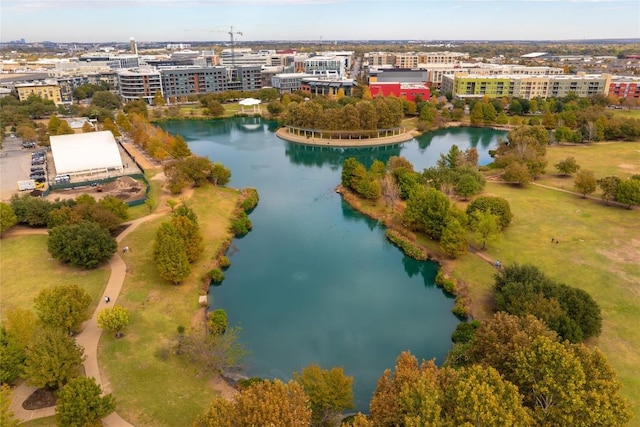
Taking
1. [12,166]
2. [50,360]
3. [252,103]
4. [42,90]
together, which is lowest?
[50,360]

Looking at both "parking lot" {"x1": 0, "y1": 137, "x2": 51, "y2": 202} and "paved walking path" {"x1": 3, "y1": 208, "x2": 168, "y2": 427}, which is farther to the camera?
"parking lot" {"x1": 0, "y1": 137, "x2": 51, "y2": 202}

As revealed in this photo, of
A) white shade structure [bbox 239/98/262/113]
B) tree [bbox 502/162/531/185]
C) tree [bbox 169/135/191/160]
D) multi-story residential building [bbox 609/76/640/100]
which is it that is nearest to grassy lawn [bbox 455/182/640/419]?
tree [bbox 502/162/531/185]

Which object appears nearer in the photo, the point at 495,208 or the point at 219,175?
the point at 495,208

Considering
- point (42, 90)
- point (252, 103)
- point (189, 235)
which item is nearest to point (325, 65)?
point (252, 103)

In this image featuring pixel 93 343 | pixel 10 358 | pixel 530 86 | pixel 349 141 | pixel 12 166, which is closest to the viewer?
pixel 10 358

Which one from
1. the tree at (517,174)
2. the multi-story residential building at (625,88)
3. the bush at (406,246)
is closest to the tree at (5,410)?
the bush at (406,246)

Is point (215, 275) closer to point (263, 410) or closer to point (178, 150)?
point (263, 410)

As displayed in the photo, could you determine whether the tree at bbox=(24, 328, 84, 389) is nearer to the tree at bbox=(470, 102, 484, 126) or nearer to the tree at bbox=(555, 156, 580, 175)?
the tree at bbox=(555, 156, 580, 175)
